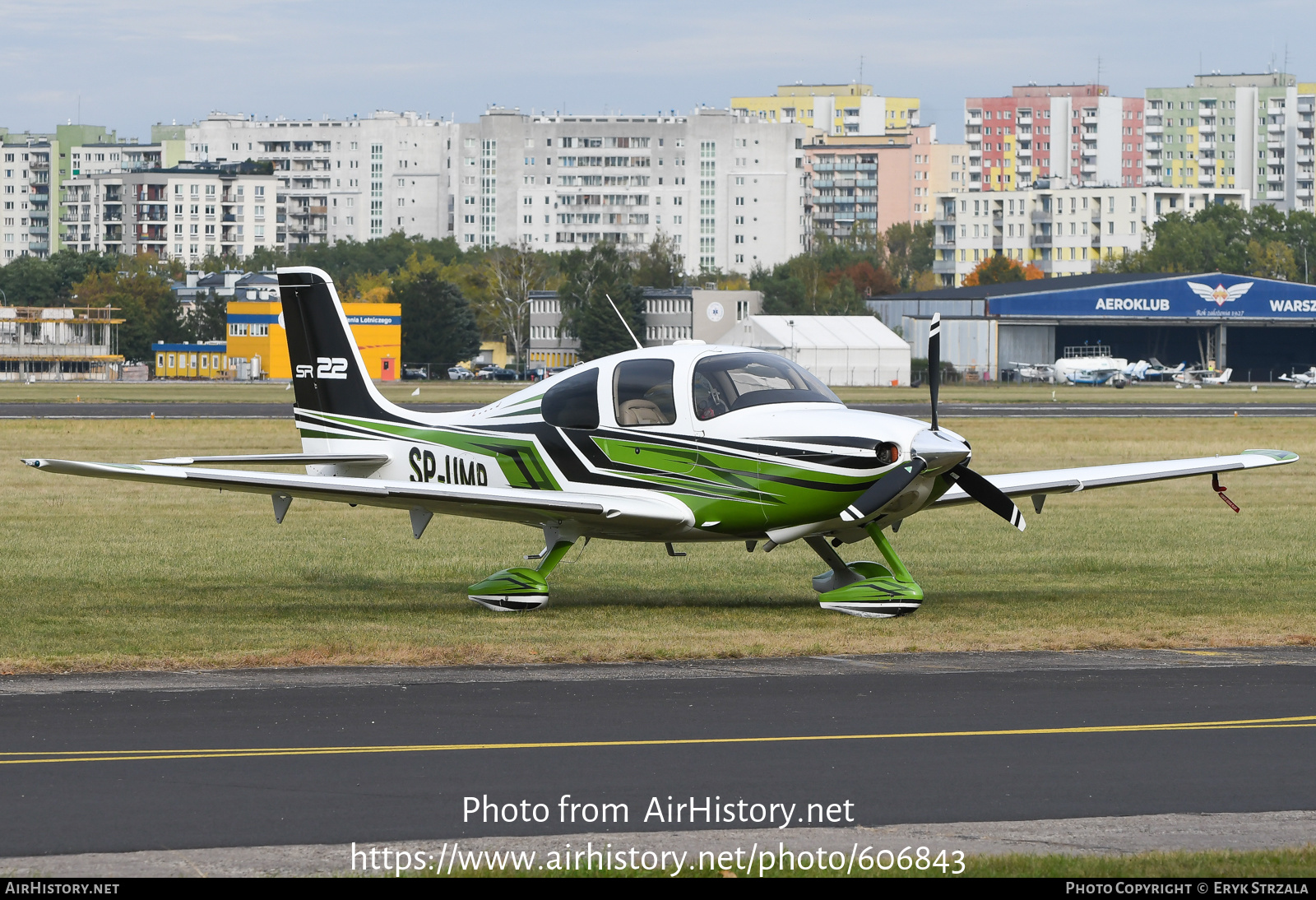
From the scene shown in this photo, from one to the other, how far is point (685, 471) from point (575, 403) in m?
1.37

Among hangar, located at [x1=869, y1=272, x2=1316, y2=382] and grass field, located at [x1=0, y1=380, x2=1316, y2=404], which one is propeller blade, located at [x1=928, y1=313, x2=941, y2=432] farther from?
hangar, located at [x1=869, y1=272, x2=1316, y2=382]

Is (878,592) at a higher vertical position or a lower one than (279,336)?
lower

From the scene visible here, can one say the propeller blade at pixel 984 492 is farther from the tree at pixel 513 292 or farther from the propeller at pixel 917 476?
the tree at pixel 513 292

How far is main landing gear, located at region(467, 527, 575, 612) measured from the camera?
1576 cm

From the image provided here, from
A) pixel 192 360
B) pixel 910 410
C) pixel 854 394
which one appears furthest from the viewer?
pixel 192 360

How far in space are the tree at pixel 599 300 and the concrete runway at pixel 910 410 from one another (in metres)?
52.6

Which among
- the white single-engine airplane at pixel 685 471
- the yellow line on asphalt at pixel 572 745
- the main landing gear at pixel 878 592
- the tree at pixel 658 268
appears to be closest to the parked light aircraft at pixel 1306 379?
the tree at pixel 658 268

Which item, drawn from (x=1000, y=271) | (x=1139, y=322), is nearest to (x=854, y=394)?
(x=1139, y=322)

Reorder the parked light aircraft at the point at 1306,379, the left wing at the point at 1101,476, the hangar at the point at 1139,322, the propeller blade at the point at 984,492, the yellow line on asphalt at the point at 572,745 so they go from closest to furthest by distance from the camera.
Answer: the yellow line on asphalt at the point at 572,745
the propeller blade at the point at 984,492
the left wing at the point at 1101,476
the parked light aircraft at the point at 1306,379
the hangar at the point at 1139,322

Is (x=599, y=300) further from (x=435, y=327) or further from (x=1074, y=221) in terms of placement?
→ (x=1074, y=221)

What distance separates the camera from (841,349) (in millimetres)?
108375

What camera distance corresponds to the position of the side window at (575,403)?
15.7 metres

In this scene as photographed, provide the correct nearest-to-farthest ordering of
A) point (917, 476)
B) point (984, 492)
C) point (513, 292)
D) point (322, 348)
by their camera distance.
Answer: point (917, 476) → point (984, 492) → point (322, 348) → point (513, 292)

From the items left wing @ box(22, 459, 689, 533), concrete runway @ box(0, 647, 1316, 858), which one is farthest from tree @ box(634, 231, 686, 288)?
concrete runway @ box(0, 647, 1316, 858)
